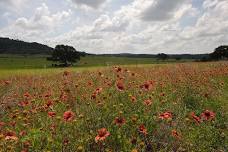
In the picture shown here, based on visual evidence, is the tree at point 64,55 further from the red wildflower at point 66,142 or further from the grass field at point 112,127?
the red wildflower at point 66,142

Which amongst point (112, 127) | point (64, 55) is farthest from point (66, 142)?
point (64, 55)

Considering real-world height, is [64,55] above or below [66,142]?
below

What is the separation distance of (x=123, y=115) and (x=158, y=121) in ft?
1.74

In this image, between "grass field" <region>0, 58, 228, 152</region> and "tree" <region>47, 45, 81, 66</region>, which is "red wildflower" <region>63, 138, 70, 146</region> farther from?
"tree" <region>47, 45, 81, 66</region>

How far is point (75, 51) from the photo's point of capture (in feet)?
271

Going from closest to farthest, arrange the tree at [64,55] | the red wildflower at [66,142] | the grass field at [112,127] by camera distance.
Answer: the red wildflower at [66,142], the grass field at [112,127], the tree at [64,55]

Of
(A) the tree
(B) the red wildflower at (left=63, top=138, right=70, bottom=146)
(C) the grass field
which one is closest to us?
(B) the red wildflower at (left=63, top=138, right=70, bottom=146)

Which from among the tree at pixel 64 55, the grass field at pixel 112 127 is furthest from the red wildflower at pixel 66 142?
the tree at pixel 64 55

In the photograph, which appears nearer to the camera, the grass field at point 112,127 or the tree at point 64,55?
the grass field at point 112,127

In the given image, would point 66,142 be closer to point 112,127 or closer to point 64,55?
point 112,127

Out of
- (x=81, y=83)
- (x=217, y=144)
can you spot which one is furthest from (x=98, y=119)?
(x=81, y=83)

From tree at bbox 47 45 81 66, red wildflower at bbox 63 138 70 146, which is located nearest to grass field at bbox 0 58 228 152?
red wildflower at bbox 63 138 70 146

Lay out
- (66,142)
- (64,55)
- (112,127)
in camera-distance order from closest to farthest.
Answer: (66,142) → (112,127) → (64,55)

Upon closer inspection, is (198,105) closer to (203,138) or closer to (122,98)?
(203,138)
